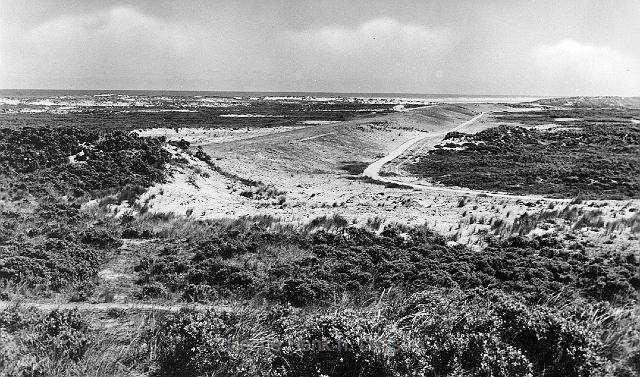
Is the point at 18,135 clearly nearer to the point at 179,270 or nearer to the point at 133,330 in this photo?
the point at 179,270

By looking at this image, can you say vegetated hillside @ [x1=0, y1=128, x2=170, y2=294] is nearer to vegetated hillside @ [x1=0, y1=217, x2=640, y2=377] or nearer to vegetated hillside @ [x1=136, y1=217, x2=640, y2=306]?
vegetated hillside @ [x1=136, y1=217, x2=640, y2=306]

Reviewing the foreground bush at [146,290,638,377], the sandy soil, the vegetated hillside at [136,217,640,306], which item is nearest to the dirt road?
the sandy soil

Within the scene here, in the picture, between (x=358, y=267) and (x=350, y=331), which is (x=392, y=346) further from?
(x=358, y=267)

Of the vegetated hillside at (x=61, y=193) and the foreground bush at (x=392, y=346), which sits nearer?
the foreground bush at (x=392, y=346)

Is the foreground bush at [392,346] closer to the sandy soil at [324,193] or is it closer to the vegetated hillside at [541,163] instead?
the sandy soil at [324,193]

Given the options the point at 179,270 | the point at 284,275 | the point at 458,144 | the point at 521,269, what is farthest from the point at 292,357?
the point at 458,144

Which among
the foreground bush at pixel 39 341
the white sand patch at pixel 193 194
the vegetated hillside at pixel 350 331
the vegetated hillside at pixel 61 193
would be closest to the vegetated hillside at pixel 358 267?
the vegetated hillside at pixel 350 331

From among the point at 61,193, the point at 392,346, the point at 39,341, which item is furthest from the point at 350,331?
the point at 61,193
